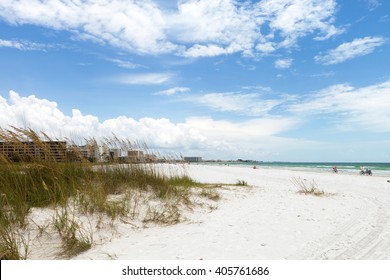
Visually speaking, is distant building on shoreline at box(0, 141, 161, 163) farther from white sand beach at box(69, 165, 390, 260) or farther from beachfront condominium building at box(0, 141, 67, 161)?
white sand beach at box(69, 165, 390, 260)

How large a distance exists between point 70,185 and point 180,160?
433 centimetres

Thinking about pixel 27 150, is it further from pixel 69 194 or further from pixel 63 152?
pixel 69 194

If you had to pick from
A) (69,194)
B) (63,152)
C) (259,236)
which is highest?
(63,152)

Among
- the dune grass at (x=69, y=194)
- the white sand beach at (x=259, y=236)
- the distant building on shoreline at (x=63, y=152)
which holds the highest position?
the distant building on shoreline at (x=63, y=152)

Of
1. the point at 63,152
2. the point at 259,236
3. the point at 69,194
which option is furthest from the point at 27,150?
the point at 259,236

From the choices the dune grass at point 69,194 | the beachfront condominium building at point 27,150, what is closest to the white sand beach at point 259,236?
the dune grass at point 69,194

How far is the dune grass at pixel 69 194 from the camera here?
14.0ft

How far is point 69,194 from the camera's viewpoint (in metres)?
5.41

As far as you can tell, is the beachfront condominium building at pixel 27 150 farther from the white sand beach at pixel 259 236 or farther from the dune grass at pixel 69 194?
the white sand beach at pixel 259 236

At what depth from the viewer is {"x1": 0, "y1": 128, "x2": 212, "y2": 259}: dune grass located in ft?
14.0

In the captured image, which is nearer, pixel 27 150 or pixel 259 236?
pixel 259 236
